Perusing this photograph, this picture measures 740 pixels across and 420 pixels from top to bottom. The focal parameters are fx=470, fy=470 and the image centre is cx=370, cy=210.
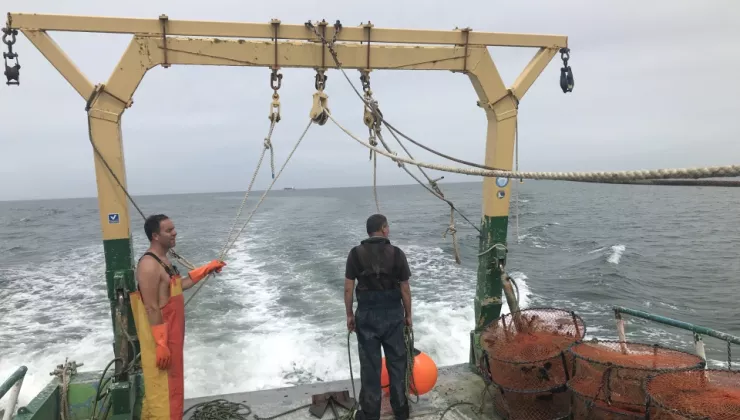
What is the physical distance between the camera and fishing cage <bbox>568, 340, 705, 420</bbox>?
133 inches

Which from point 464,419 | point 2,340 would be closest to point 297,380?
point 464,419

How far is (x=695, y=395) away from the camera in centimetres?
315

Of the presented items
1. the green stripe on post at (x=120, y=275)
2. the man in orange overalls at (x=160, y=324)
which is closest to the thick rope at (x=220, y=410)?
the man in orange overalls at (x=160, y=324)

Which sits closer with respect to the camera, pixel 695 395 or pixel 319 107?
pixel 695 395

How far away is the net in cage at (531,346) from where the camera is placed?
13.1ft

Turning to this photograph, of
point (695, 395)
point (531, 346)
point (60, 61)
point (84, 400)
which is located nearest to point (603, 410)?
point (695, 395)

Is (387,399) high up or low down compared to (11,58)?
down

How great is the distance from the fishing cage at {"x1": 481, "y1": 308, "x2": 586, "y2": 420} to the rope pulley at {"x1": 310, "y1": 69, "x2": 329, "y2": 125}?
2.74 meters

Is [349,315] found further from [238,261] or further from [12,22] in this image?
[238,261]

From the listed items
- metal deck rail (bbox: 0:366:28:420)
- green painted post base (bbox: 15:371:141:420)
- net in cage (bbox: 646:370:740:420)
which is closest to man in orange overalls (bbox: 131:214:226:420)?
green painted post base (bbox: 15:371:141:420)

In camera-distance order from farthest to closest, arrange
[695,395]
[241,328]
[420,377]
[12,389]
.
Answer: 1. [241,328]
2. [420,377]
3. [12,389]
4. [695,395]

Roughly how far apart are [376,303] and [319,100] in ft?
6.79

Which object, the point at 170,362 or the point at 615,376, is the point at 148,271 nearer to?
the point at 170,362

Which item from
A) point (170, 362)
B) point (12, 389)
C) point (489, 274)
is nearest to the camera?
point (12, 389)
